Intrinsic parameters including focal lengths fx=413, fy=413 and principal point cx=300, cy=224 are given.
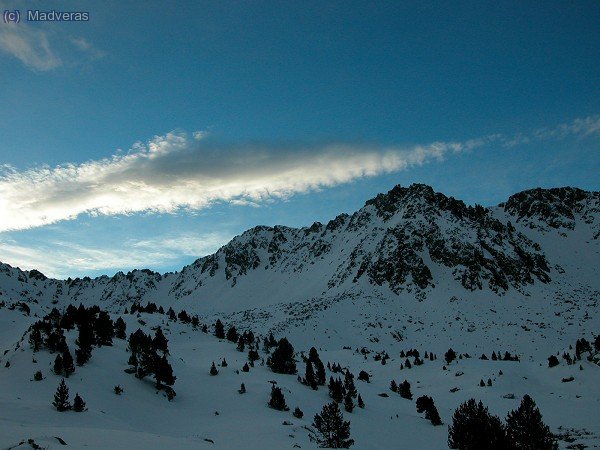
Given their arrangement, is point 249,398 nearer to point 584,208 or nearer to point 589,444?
point 589,444

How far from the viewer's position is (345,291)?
112 meters

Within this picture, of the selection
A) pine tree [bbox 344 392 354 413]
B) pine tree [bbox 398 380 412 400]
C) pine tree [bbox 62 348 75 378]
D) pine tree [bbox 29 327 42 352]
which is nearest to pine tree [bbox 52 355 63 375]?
pine tree [bbox 62 348 75 378]

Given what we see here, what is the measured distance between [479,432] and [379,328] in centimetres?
6494

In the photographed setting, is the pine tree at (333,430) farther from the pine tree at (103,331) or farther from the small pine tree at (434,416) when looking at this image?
the pine tree at (103,331)

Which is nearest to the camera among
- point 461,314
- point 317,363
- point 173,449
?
point 173,449

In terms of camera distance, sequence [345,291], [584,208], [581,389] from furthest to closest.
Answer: [584,208] < [345,291] < [581,389]

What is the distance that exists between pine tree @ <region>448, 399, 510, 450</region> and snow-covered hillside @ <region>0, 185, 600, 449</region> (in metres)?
7.95

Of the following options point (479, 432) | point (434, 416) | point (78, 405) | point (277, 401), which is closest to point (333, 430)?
point (479, 432)

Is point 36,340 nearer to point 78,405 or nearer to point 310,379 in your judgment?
point 78,405

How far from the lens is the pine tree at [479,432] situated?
2199cm

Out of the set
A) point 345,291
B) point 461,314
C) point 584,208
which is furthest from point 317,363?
point 584,208

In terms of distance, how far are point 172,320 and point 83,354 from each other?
41.0m

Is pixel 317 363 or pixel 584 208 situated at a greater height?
pixel 584 208

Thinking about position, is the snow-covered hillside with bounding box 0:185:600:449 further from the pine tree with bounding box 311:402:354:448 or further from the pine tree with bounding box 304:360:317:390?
the pine tree with bounding box 311:402:354:448
